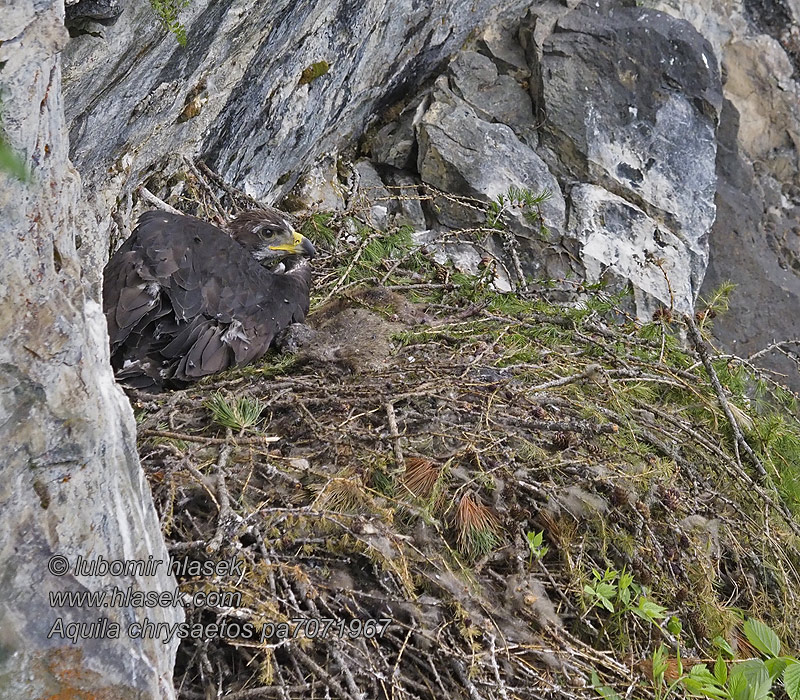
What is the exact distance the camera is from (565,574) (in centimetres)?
283

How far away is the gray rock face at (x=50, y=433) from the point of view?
1.65 meters

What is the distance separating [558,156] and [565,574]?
4.36m

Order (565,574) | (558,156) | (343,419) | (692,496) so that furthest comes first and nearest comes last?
(558,156) → (692,496) → (343,419) → (565,574)

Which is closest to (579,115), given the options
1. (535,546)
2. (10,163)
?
(535,546)

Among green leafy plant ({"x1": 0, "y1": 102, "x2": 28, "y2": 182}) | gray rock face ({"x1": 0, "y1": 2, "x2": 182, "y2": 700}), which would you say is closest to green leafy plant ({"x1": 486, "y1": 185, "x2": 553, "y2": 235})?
gray rock face ({"x1": 0, "y1": 2, "x2": 182, "y2": 700})

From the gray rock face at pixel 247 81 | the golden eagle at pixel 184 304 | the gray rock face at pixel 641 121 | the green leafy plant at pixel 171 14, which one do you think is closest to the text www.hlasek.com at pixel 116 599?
the golden eagle at pixel 184 304

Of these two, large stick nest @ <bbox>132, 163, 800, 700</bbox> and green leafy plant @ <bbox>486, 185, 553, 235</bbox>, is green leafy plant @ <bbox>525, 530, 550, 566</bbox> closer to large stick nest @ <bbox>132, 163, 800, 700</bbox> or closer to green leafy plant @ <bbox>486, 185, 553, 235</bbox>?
large stick nest @ <bbox>132, 163, 800, 700</bbox>

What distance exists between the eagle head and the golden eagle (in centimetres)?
39

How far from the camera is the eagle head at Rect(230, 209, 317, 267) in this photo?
4.66m

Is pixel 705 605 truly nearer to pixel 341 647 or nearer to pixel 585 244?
pixel 341 647

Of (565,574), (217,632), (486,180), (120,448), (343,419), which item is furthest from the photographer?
(486,180)


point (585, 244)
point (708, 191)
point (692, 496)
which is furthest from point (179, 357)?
point (708, 191)

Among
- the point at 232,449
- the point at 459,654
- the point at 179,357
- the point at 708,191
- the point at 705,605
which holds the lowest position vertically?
the point at 179,357

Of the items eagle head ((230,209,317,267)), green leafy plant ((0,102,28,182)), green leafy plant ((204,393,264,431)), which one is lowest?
eagle head ((230,209,317,267))
